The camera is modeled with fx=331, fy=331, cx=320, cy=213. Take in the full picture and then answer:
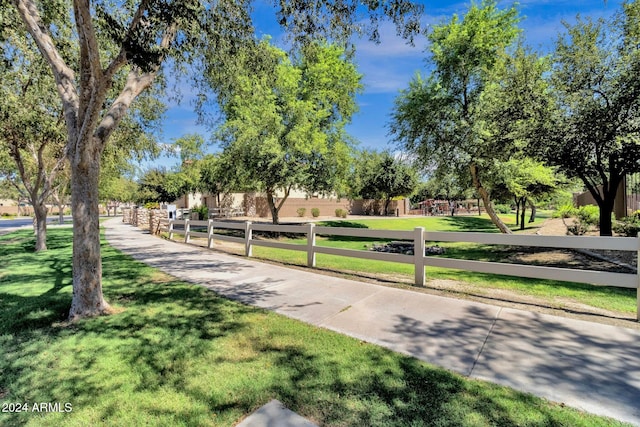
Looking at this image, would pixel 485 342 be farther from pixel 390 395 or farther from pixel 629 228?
pixel 629 228

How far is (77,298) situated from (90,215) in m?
1.24

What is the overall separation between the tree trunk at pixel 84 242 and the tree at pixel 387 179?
1444 inches

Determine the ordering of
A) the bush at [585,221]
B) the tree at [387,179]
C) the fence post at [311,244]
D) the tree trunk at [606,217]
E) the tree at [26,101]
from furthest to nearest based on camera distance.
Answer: the tree at [387,179], the bush at [585,221], the tree trunk at [606,217], the tree at [26,101], the fence post at [311,244]

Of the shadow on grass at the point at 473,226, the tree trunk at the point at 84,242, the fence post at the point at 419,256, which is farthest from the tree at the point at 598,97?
the shadow on grass at the point at 473,226

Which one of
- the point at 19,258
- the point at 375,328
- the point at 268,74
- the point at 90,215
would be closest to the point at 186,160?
the point at 19,258

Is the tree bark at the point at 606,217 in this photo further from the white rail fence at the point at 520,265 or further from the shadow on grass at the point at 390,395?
the shadow on grass at the point at 390,395

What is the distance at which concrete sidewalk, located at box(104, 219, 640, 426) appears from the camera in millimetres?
2922

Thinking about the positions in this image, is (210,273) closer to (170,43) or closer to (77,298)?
(77,298)

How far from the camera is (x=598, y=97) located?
9.13 meters

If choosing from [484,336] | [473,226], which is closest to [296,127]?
[484,336]

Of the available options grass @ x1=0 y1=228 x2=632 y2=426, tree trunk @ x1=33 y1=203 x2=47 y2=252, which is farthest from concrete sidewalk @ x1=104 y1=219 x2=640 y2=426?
tree trunk @ x1=33 y1=203 x2=47 y2=252

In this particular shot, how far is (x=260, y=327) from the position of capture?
14.4ft

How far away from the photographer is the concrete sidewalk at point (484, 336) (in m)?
2.92

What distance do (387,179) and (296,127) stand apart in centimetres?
2460
